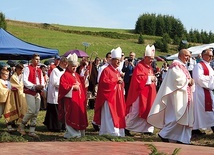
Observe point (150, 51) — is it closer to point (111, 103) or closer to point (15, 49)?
Answer: point (111, 103)

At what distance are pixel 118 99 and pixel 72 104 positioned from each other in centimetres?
100

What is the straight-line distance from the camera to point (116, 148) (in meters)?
5.01

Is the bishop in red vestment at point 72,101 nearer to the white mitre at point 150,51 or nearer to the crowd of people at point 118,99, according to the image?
the crowd of people at point 118,99

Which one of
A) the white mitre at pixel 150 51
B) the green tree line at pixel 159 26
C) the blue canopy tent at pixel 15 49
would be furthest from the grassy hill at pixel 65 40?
the white mitre at pixel 150 51

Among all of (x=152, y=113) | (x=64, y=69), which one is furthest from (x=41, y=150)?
(x=64, y=69)

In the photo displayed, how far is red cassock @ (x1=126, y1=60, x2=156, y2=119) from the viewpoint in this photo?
9.95 metres

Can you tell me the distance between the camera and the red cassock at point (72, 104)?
9078mm

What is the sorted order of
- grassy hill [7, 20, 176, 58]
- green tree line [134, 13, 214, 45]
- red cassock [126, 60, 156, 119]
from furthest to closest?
1. green tree line [134, 13, 214, 45]
2. grassy hill [7, 20, 176, 58]
3. red cassock [126, 60, 156, 119]

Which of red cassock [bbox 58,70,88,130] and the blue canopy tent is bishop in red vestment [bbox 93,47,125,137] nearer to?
red cassock [bbox 58,70,88,130]

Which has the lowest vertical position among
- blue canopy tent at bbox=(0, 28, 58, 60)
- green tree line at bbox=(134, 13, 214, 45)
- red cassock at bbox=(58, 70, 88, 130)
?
red cassock at bbox=(58, 70, 88, 130)

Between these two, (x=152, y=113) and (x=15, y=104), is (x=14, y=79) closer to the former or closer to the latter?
(x=15, y=104)

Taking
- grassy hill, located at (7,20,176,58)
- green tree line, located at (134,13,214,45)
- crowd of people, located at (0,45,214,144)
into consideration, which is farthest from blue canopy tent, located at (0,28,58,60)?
green tree line, located at (134,13,214,45)

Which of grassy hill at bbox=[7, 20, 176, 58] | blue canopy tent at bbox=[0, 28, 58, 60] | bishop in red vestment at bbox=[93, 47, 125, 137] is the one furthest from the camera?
grassy hill at bbox=[7, 20, 176, 58]

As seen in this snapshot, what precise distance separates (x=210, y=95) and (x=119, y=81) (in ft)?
6.37
